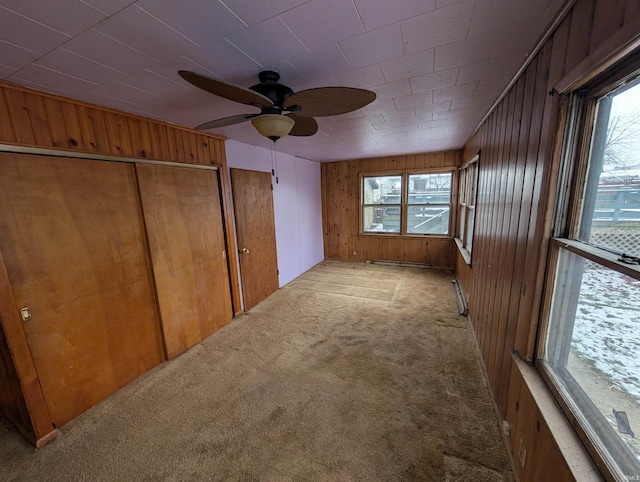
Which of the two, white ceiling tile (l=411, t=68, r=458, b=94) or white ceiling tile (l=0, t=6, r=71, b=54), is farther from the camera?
white ceiling tile (l=411, t=68, r=458, b=94)

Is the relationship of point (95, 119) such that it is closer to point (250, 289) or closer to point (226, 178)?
point (226, 178)

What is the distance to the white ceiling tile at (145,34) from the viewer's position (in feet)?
3.32

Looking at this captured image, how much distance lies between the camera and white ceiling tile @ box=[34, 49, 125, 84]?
4.13ft

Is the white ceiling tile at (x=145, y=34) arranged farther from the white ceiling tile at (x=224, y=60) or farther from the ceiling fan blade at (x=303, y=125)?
the ceiling fan blade at (x=303, y=125)

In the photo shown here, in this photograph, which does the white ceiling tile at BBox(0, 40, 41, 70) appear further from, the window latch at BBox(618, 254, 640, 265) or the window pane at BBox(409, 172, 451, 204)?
the window pane at BBox(409, 172, 451, 204)

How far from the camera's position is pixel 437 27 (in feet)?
3.81

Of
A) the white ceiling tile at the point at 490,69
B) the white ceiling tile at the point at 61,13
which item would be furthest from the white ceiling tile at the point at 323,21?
the white ceiling tile at the point at 490,69

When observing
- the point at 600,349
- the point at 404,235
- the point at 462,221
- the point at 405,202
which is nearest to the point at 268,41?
the point at 600,349

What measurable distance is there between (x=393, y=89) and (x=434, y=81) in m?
0.28

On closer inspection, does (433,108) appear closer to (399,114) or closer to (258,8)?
(399,114)

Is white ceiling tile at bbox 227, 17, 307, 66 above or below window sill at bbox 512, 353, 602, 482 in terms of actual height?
above

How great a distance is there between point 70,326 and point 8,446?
0.82 m

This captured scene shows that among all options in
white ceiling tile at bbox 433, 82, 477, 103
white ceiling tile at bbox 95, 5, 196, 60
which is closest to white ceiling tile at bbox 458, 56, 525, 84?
white ceiling tile at bbox 433, 82, 477, 103

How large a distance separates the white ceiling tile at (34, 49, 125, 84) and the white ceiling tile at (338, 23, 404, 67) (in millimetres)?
1367
